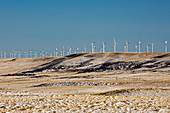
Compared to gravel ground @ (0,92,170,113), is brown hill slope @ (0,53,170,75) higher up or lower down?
higher up

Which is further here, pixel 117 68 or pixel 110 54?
pixel 110 54

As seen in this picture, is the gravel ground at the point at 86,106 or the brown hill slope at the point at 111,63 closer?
the gravel ground at the point at 86,106

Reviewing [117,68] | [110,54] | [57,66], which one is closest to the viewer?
[117,68]

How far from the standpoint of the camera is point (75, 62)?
105 meters

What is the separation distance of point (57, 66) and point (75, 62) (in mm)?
7656

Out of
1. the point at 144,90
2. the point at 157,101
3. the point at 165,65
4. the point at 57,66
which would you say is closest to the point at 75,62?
the point at 57,66

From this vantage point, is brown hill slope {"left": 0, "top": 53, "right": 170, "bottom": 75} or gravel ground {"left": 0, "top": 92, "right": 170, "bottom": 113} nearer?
gravel ground {"left": 0, "top": 92, "right": 170, "bottom": 113}

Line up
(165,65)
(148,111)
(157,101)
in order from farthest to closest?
(165,65) < (157,101) < (148,111)

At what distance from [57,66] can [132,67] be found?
26.9 m

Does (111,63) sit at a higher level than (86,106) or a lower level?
higher

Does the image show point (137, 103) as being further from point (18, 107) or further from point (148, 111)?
point (18, 107)

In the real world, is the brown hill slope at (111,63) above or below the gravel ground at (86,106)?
above

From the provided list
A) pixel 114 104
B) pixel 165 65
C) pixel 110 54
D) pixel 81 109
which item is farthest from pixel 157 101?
pixel 110 54

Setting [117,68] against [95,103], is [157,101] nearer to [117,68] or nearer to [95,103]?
[95,103]
